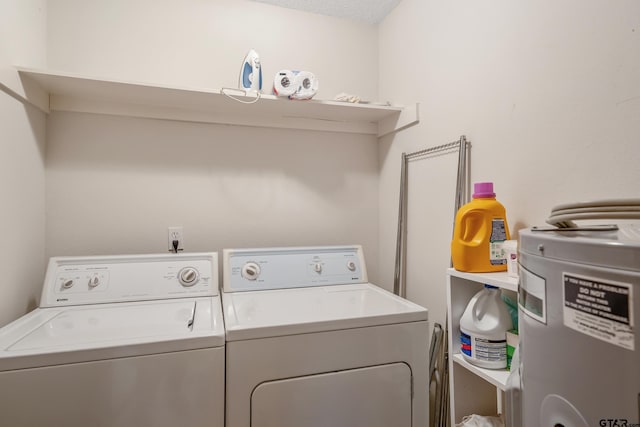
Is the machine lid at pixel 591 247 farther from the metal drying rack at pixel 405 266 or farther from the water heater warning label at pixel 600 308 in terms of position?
the metal drying rack at pixel 405 266

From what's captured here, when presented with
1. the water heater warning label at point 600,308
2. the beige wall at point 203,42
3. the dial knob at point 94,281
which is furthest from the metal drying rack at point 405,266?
the dial knob at point 94,281

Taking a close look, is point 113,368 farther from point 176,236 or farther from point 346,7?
point 346,7

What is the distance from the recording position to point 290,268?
1729mm

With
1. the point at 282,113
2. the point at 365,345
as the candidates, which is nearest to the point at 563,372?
the point at 365,345

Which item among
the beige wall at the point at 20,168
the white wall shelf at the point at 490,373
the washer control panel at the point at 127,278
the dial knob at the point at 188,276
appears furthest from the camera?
the dial knob at the point at 188,276

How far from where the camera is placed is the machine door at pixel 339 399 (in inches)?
44.1

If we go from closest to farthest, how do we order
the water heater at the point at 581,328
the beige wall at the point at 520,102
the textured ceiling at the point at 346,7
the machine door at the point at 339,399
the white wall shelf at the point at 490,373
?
the water heater at the point at 581,328
the beige wall at the point at 520,102
the white wall shelf at the point at 490,373
the machine door at the point at 339,399
the textured ceiling at the point at 346,7

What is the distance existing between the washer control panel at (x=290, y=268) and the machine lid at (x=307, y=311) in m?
0.06

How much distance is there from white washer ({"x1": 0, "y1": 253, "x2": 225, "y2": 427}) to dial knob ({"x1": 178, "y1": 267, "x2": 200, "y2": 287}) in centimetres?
22

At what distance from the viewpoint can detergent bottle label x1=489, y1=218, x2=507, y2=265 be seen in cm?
115

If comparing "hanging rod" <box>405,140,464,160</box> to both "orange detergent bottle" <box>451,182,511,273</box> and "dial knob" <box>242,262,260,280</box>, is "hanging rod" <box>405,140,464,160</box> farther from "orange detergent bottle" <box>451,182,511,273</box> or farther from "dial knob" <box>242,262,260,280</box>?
"dial knob" <box>242,262,260,280</box>

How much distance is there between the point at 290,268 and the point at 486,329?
94 centimetres

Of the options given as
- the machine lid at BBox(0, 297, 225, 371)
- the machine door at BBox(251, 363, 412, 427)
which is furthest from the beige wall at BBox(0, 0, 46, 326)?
the machine door at BBox(251, 363, 412, 427)

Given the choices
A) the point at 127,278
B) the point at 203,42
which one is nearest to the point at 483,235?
the point at 127,278
